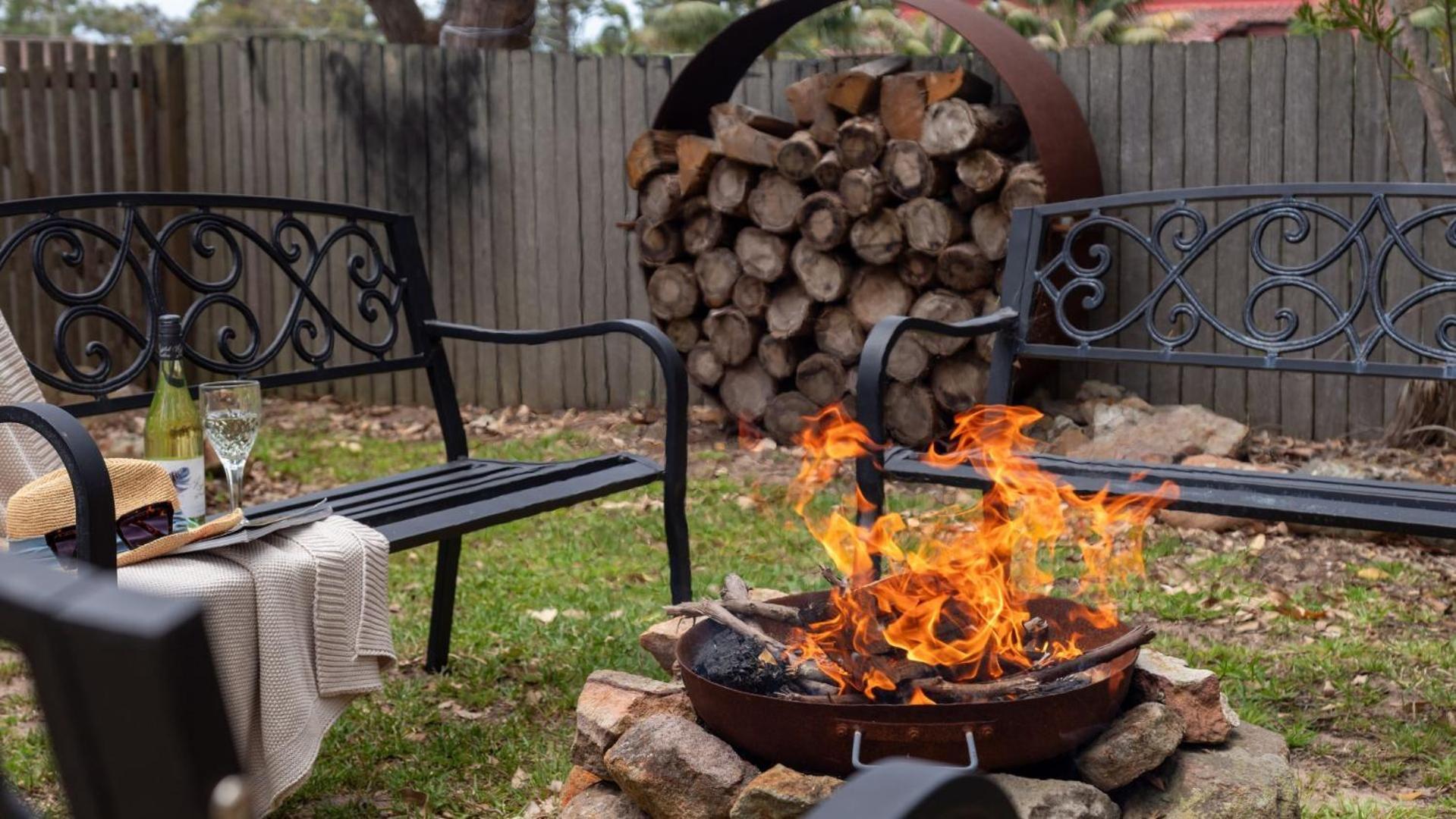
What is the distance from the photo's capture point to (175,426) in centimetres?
254

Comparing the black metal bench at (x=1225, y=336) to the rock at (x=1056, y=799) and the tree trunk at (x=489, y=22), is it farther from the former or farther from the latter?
the tree trunk at (x=489, y=22)

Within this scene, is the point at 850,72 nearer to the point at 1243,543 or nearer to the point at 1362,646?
the point at 1243,543

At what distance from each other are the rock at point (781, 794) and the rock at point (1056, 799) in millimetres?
244

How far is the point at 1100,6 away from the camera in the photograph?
82.2ft

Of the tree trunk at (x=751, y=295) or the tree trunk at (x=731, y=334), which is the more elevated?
the tree trunk at (x=751, y=295)

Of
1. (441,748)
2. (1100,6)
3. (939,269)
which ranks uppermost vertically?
(1100,6)

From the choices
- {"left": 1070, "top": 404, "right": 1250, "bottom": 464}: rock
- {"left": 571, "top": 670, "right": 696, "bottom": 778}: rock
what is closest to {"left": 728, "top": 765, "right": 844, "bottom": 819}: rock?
{"left": 571, "top": 670, "right": 696, "bottom": 778}: rock

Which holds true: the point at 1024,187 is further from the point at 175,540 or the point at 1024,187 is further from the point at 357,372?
the point at 175,540

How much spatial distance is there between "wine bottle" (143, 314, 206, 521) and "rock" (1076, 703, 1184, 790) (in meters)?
1.51

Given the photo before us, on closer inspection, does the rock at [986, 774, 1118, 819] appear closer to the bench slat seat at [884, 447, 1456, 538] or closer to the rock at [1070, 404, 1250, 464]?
the bench slat seat at [884, 447, 1456, 538]

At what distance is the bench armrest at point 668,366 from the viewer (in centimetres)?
309

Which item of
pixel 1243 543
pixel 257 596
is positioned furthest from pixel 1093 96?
pixel 257 596

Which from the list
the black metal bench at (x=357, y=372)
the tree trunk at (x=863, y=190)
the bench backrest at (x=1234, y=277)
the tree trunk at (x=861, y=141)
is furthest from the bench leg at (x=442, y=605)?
the tree trunk at (x=861, y=141)

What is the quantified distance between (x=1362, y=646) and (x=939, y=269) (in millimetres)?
2391
